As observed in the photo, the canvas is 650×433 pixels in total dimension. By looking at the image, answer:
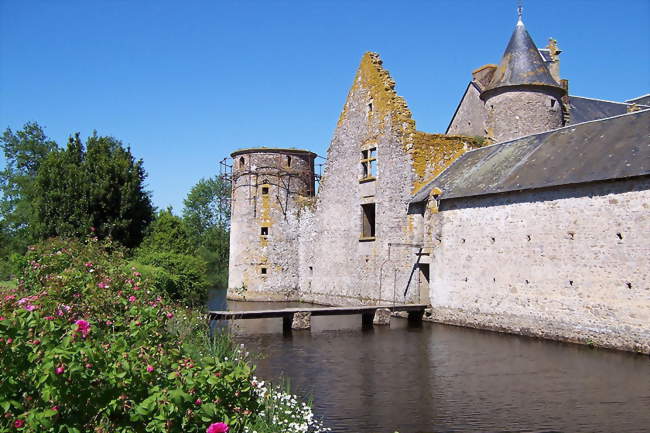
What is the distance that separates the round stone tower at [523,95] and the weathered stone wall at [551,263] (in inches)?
233

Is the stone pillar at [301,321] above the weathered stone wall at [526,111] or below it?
below

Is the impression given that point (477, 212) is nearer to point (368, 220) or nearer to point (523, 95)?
point (368, 220)

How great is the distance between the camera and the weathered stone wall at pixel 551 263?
12391 millimetres

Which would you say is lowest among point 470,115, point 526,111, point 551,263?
point 551,263

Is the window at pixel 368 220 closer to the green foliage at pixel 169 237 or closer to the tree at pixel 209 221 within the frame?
the green foliage at pixel 169 237

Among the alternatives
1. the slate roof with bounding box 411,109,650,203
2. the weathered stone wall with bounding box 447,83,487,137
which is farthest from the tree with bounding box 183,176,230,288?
the slate roof with bounding box 411,109,650,203

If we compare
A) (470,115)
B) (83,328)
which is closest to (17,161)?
(470,115)

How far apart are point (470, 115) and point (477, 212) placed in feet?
39.6

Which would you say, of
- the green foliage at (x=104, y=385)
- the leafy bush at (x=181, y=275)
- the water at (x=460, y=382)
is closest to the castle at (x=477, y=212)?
the water at (x=460, y=382)

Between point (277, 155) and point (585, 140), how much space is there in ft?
49.5

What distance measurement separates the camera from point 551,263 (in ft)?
47.0

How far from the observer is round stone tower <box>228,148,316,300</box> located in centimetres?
2706

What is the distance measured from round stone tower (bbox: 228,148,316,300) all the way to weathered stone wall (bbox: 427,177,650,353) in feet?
33.6

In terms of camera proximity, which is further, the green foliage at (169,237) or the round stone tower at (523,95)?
the round stone tower at (523,95)
